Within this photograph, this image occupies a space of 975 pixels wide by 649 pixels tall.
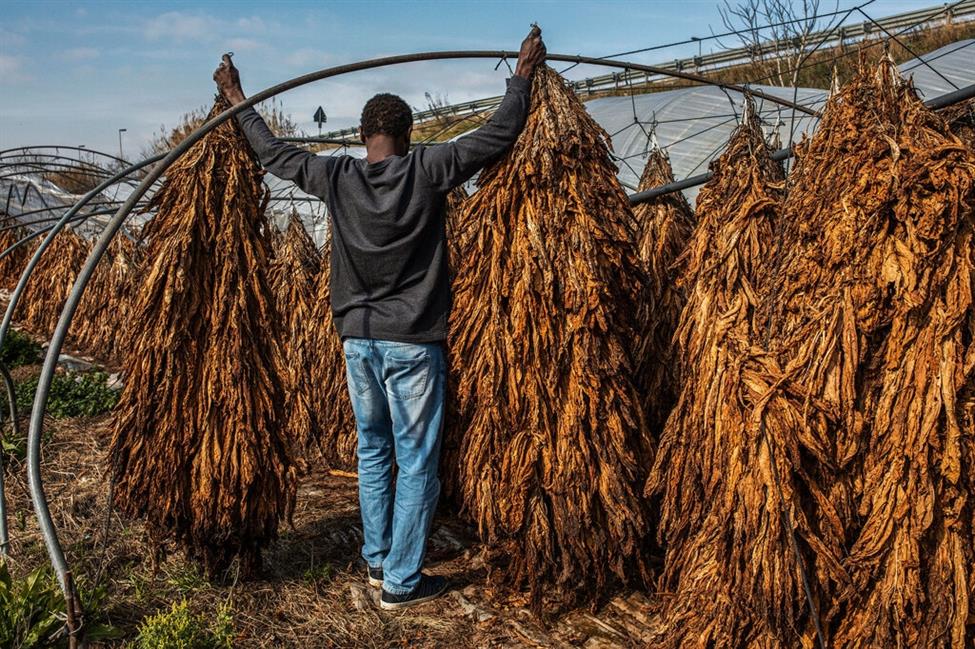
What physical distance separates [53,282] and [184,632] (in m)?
11.2

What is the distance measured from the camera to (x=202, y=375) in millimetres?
4266

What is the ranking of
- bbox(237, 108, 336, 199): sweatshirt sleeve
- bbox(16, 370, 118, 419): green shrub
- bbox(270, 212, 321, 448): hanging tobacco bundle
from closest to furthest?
bbox(237, 108, 336, 199): sweatshirt sleeve → bbox(270, 212, 321, 448): hanging tobacco bundle → bbox(16, 370, 118, 419): green shrub

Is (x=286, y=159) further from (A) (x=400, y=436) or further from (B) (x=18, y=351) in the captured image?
(B) (x=18, y=351)

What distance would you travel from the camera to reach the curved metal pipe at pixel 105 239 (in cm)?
322

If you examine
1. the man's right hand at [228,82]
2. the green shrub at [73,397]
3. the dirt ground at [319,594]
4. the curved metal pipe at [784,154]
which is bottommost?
the dirt ground at [319,594]

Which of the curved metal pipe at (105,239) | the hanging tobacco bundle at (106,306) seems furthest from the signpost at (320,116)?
the curved metal pipe at (105,239)

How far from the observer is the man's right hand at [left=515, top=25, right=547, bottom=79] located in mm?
3842

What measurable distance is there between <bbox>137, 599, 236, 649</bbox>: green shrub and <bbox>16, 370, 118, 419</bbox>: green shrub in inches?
195

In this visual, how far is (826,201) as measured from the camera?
3.22 meters

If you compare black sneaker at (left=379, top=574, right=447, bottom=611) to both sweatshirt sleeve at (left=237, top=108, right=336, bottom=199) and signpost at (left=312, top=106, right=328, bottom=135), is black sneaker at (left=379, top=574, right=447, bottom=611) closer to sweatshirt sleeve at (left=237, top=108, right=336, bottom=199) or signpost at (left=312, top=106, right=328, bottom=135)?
sweatshirt sleeve at (left=237, top=108, right=336, bottom=199)

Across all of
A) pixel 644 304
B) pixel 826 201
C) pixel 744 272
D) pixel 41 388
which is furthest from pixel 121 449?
pixel 826 201

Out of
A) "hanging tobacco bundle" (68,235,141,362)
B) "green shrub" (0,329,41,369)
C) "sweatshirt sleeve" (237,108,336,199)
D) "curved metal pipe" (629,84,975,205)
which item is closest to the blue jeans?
"sweatshirt sleeve" (237,108,336,199)

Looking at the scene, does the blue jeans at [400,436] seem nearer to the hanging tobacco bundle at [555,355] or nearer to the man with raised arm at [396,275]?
the man with raised arm at [396,275]

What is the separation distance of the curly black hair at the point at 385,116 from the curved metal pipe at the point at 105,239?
0.86 ft
